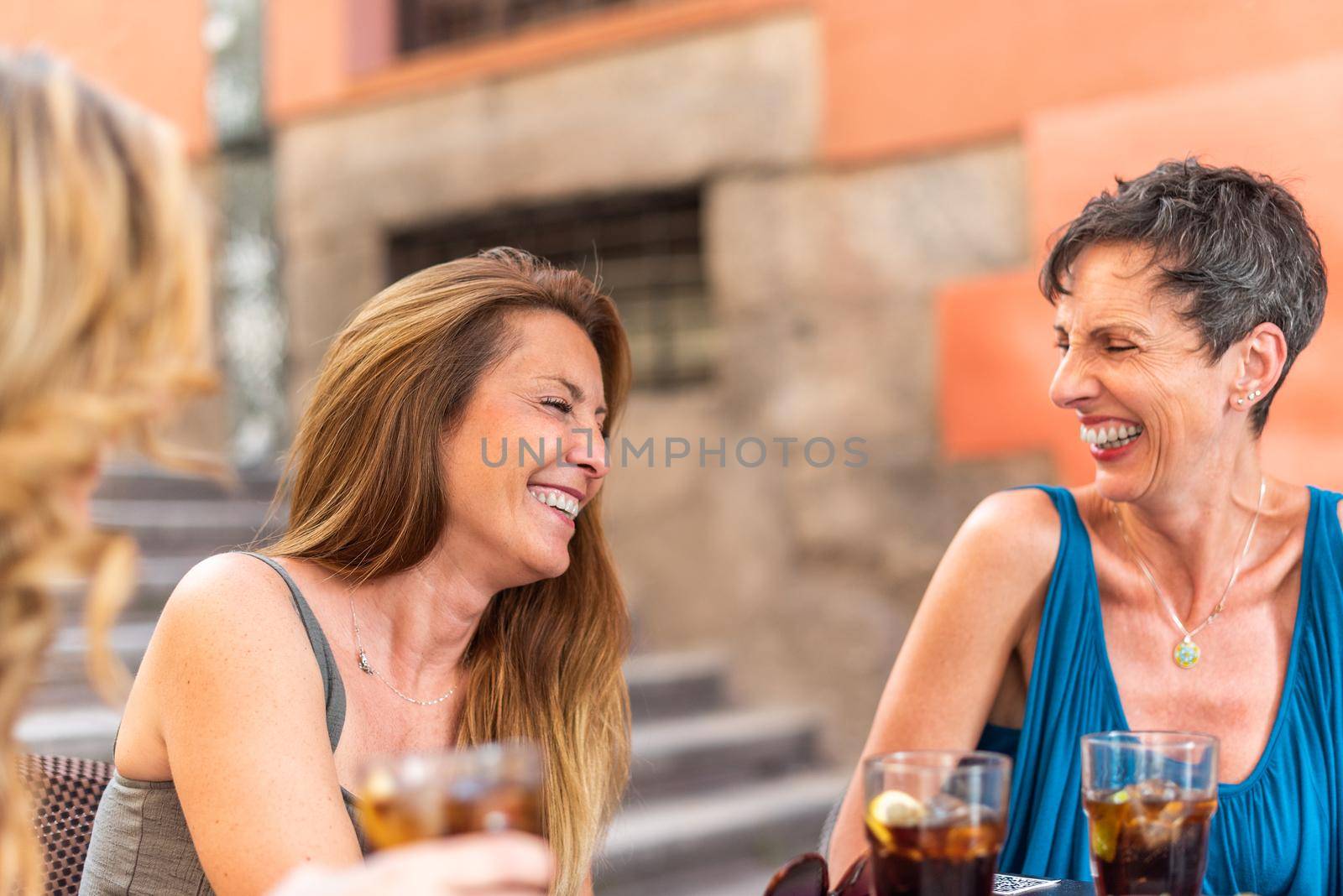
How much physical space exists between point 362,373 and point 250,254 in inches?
168

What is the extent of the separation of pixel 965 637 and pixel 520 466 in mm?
731

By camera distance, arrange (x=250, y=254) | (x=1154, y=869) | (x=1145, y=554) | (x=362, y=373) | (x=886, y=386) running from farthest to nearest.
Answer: (x=250, y=254)
(x=886, y=386)
(x=1145, y=554)
(x=362, y=373)
(x=1154, y=869)

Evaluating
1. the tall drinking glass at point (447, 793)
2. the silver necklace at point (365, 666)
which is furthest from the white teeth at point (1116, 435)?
the tall drinking glass at point (447, 793)

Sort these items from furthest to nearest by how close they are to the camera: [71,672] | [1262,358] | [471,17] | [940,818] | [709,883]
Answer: [471,17], [709,883], [71,672], [1262,358], [940,818]

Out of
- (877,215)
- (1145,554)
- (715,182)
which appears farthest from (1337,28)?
(1145,554)

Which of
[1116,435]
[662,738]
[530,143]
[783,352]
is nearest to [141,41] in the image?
[530,143]

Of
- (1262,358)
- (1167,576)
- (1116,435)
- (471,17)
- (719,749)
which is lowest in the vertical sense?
(719,749)

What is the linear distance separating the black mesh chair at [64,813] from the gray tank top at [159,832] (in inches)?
1.9

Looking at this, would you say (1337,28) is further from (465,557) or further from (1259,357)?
(465,557)

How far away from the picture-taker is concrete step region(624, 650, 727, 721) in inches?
180

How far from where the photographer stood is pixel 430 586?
1.96 meters

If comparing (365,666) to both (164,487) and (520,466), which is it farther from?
(164,487)

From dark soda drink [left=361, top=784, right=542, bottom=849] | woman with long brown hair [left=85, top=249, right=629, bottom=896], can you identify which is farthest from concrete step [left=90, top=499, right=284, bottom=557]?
A: dark soda drink [left=361, top=784, right=542, bottom=849]

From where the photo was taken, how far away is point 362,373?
194 centimetres
